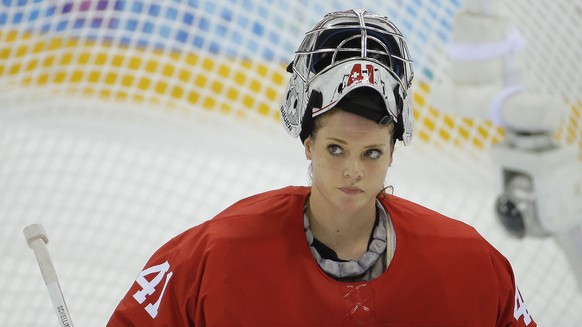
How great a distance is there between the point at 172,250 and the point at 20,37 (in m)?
1.63

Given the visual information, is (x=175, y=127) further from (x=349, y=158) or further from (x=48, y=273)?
(x=349, y=158)

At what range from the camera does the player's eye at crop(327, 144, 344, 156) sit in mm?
1150

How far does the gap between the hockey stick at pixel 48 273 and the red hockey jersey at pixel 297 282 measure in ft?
0.30

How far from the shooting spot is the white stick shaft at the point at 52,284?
4.29 ft

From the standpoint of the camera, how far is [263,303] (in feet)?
3.87

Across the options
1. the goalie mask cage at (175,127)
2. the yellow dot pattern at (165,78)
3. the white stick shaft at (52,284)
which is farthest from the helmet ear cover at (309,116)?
the yellow dot pattern at (165,78)

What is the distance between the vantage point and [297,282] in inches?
46.3

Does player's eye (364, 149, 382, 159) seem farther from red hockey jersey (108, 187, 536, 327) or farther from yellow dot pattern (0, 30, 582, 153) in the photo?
yellow dot pattern (0, 30, 582, 153)

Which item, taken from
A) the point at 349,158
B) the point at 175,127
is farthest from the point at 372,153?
the point at 175,127

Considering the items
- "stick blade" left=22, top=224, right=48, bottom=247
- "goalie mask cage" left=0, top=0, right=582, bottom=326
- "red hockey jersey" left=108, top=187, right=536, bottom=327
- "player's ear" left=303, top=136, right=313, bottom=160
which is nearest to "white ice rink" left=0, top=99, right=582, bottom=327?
"goalie mask cage" left=0, top=0, right=582, bottom=326

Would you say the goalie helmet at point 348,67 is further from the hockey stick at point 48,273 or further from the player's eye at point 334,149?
the hockey stick at point 48,273

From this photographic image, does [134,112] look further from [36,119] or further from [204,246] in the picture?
[204,246]

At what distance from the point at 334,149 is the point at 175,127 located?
181 centimetres

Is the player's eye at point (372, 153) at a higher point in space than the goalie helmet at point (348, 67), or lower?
→ lower
